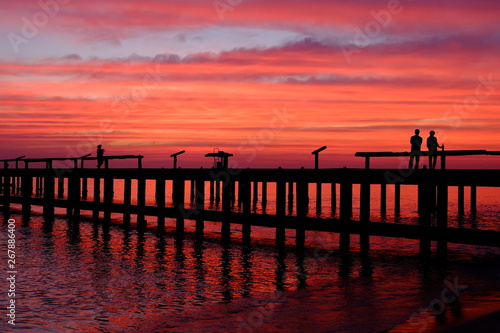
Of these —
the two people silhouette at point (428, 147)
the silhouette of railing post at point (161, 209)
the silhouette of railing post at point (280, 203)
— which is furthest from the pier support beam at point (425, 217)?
the silhouette of railing post at point (161, 209)

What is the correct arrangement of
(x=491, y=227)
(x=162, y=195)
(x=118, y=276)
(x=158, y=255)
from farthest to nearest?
(x=162, y=195)
(x=491, y=227)
(x=158, y=255)
(x=118, y=276)

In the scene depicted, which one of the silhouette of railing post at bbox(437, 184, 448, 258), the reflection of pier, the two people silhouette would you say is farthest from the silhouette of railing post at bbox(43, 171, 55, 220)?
the silhouette of railing post at bbox(437, 184, 448, 258)

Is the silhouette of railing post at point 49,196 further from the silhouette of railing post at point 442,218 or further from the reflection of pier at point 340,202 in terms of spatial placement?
the silhouette of railing post at point 442,218

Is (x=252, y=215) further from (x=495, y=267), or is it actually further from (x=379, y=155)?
(x=495, y=267)

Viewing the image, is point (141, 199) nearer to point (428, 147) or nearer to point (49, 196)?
point (49, 196)

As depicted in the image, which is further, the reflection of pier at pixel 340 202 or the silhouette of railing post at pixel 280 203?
the silhouette of railing post at pixel 280 203

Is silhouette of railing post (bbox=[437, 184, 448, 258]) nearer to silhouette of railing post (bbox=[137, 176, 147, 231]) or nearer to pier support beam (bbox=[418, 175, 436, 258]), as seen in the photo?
pier support beam (bbox=[418, 175, 436, 258])

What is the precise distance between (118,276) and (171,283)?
1582 millimetres

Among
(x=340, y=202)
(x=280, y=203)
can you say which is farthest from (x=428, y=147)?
(x=280, y=203)

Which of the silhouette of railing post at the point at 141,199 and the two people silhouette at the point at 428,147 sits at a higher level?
the two people silhouette at the point at 428,147

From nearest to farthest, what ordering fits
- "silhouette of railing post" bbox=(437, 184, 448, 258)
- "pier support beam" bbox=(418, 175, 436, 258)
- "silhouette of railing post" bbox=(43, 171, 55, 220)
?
"silhouette of railing post" bbox=(437, 184, 448, 258), "pier support beam" bbox=(418, 175, 436, 258), "silhouette of railing post" bbox=(43, 171, 55, 220)

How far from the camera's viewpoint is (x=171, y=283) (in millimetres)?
12773

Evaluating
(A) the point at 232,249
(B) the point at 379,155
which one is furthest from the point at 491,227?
(A) the point at 232,249

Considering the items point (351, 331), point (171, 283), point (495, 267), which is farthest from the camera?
point (495, 267)
